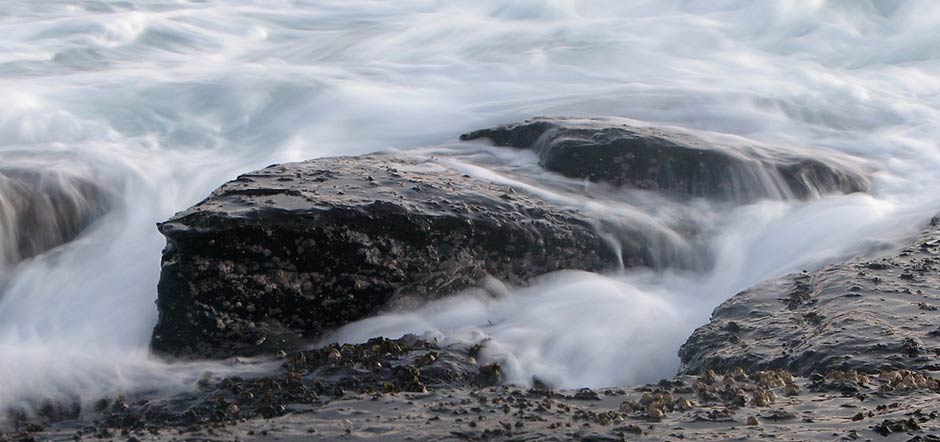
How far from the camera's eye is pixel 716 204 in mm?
6762

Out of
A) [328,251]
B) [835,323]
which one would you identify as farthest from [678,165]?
[328,251]

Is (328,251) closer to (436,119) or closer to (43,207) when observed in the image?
(43,207)

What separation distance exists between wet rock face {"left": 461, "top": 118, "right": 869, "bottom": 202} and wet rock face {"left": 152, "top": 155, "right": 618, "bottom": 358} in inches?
43.0

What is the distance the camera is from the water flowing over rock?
20.6ft

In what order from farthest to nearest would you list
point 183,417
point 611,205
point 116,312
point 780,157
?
point 780,157 < point 611,205 < point 116,312 < point 183,417

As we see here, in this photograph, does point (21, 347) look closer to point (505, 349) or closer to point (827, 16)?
point (505, 349)

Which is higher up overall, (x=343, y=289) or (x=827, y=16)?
(x=827, y=16)

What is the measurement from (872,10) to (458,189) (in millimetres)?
11733

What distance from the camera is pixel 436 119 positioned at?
9625 millimetres

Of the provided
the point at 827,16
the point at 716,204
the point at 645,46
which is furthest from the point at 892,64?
the point at 716,204

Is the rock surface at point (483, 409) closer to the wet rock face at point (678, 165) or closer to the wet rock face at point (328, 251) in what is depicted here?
the wet rock face at point (328, 251)

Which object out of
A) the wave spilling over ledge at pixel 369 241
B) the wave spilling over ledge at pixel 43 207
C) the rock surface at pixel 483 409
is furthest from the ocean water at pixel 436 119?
the rock surface at pixel 483 409

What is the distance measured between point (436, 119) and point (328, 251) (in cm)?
478

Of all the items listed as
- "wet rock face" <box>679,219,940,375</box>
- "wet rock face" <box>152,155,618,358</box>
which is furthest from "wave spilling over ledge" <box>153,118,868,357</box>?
"wet rock face" <box>679,219,940,375</box>
